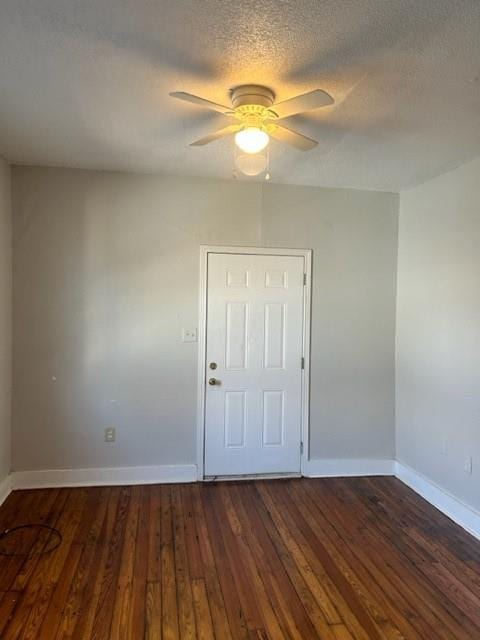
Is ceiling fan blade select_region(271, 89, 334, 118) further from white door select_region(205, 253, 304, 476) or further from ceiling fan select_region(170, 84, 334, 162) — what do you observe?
white door select_region(205, 253, 304, 476)

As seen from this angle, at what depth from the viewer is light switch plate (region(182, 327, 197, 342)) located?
11.5 ft

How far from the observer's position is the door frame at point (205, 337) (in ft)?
11.6

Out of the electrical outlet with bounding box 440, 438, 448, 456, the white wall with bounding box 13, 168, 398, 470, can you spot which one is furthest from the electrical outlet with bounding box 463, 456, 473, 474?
the white wall with bounding box 13, 168, 398, 470

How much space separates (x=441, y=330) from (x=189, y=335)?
201 centimetres

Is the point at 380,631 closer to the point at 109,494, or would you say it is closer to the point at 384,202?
the point at 109,494

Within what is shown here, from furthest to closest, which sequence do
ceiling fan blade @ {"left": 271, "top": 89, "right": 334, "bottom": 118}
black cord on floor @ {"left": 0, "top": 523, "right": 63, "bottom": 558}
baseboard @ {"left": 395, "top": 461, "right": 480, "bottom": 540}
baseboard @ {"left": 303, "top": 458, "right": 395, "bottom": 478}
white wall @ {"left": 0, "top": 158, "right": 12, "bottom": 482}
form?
1. baseboard @ {"left": 303, "top": 458, "right": 395, "bottom": 478}
2. white wall @ {"left": 0, "top": 158, "right": 12, "bottom": 482}
3. baseboard @ {"left": 395, "top": 461, "right": 480, "bottom": 540}
4. black cord on floor @ {"left": 0, "top": 523, "right": 63, "bottom": 558}
5. ceiling fan blade @ {"left": 271, "top": 89, "right": 334, "bottom": 118}

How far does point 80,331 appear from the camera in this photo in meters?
3.39

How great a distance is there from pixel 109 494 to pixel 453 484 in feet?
8.56

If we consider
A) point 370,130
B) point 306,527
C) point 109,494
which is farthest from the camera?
point 109,494

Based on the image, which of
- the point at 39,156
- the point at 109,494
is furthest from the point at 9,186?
the point at 109,494

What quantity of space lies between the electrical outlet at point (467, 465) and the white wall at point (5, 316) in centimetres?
339

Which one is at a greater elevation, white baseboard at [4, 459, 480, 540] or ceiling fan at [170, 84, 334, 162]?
ceiling fan at [170, 84, 334, 162]

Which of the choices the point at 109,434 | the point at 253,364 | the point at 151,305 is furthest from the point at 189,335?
the point at 109,434

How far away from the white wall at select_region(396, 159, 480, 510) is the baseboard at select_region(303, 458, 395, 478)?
0.58 ft
